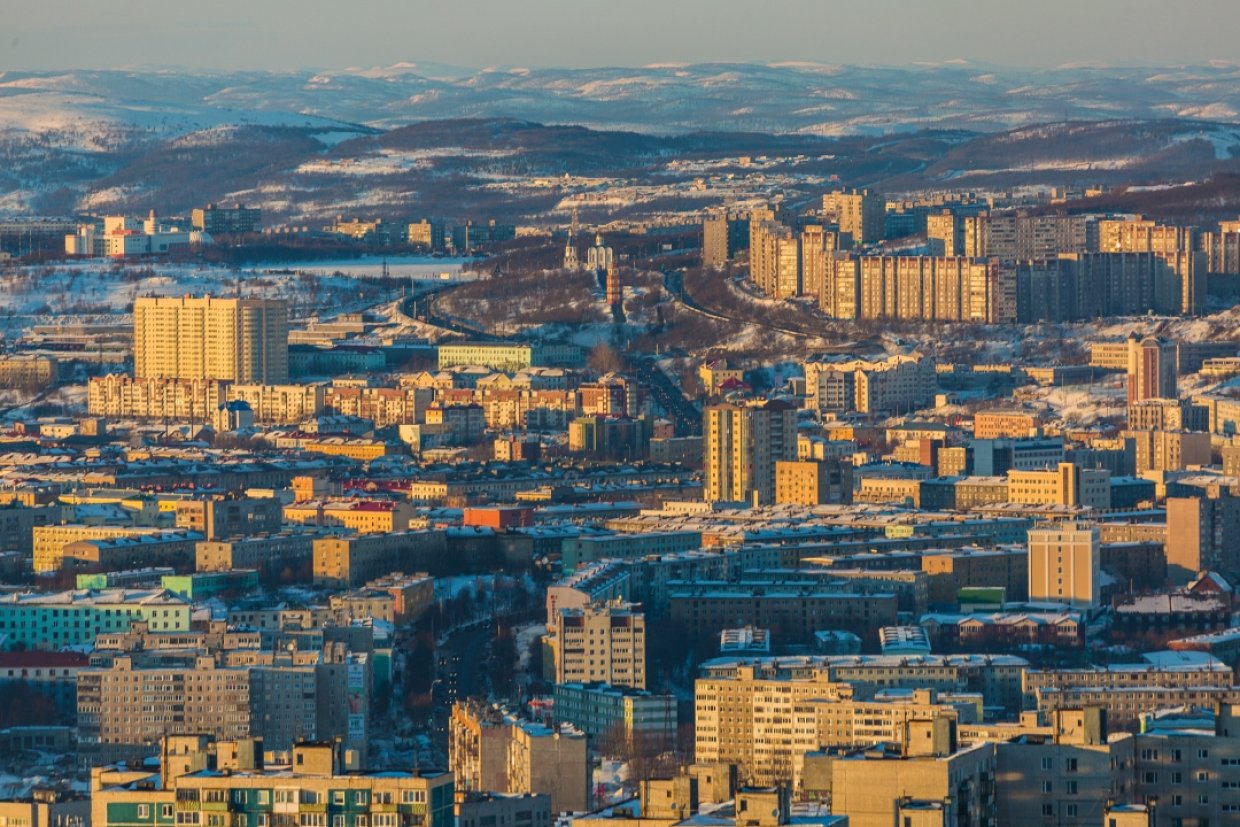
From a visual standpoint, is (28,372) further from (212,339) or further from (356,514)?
(356,514)

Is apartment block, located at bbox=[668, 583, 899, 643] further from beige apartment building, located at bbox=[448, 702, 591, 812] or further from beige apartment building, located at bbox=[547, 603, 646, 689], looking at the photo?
beige apartment building, located at bbox=[448, 702, 591, 812]

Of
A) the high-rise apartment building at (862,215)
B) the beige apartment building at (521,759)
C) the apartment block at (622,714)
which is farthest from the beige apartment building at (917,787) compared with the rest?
the high-rise apartment building at (862,215)

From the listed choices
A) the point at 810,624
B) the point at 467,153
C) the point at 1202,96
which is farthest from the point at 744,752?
the point at 1202,96

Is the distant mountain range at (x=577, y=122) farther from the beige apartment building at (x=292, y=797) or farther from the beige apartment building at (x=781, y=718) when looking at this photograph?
the beige apartment building at (x=292, y=797)

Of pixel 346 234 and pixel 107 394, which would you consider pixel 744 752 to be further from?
pixel 346 234

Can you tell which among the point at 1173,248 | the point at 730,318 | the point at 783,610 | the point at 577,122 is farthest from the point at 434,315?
the point at 577,122
